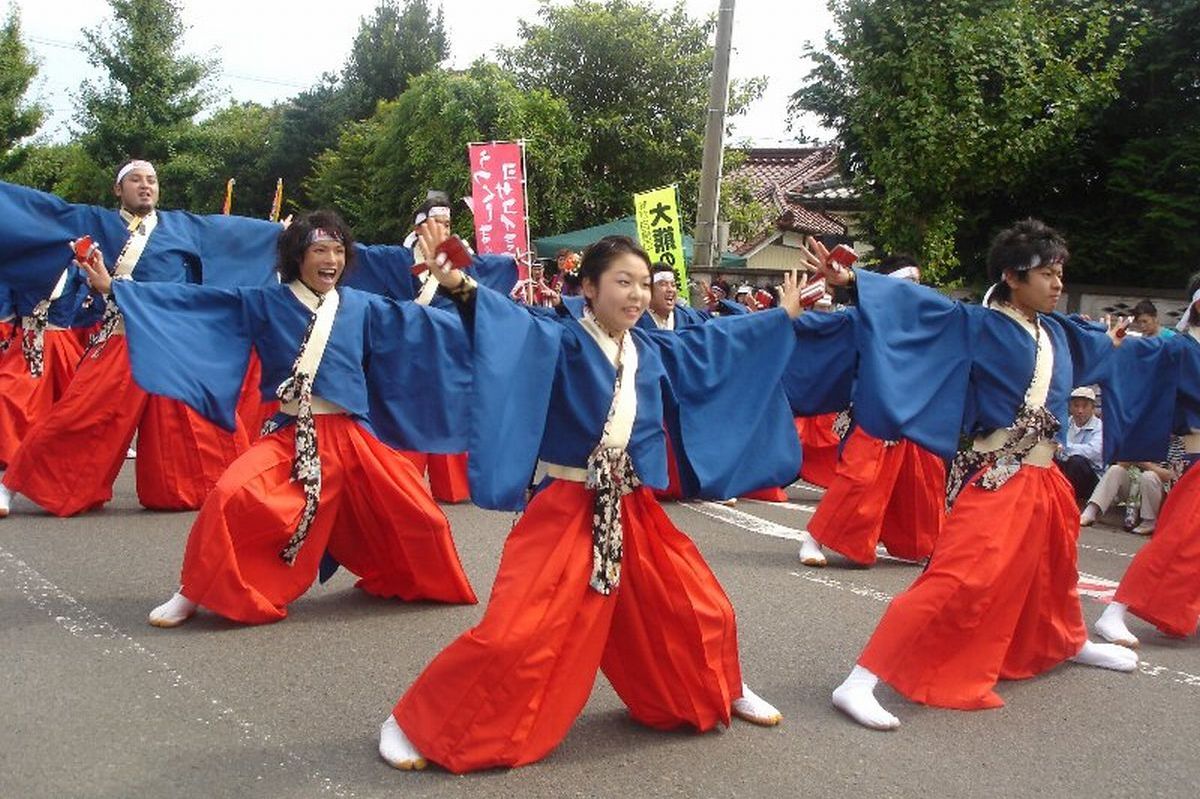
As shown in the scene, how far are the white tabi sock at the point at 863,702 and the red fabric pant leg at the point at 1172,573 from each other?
1730 millimetres

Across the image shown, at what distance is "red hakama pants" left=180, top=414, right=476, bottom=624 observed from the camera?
489cm

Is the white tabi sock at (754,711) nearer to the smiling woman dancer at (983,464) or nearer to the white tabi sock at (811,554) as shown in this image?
the smiling woman dancer at (983,464)

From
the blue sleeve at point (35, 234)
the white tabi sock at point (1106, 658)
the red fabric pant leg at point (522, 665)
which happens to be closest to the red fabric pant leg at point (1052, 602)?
the white tabi sock at point (1106, 658)

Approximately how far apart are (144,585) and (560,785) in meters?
2.91

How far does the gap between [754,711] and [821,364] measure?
1.60 m

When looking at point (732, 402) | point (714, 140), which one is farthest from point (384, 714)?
point (714, 140)

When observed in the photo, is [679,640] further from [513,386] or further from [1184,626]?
[1184,626]

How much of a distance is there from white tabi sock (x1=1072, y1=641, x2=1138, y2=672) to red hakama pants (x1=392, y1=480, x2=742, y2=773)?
5.72ft

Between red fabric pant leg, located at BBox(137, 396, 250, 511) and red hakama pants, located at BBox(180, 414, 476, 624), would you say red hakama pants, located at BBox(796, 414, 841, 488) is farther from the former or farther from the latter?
red hakama pants, located at BBox(180, 414, 476, 624)

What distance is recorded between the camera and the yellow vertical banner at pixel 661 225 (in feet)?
39.8

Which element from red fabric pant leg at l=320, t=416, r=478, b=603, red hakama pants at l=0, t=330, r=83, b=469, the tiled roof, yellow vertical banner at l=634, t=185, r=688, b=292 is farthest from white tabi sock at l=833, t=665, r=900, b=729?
the tiled roof

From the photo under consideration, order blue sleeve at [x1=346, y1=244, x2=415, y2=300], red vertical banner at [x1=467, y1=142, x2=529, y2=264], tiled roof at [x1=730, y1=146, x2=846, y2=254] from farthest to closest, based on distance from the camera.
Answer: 1. tiled roof at [x1=730, y1=146, x2=846, y2=254]
2. red vertical banner at [x1=467, y1=142, x2=529, y2=264]
3. blue sleeve at [x1=346, y1=244, x2=415, y2=300]

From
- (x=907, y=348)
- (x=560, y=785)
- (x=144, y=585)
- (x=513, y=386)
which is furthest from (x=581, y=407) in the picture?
(x=144, y=585)

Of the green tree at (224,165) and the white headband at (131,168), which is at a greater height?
the green tree at (224,165)
